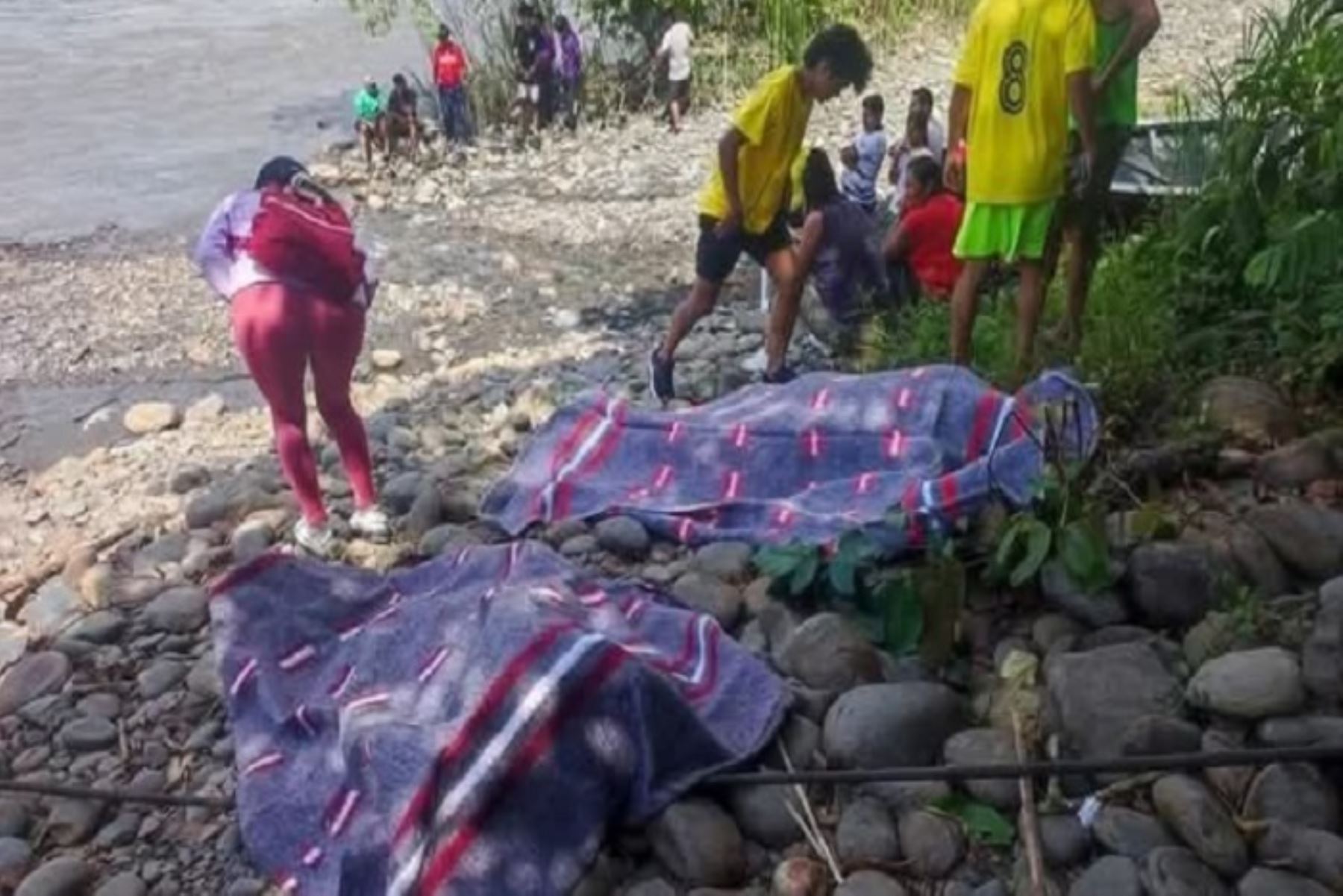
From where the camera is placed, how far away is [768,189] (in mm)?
6344

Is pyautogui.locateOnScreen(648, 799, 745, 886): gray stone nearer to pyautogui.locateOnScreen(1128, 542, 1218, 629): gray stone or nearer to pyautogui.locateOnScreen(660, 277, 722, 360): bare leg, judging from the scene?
pyautogui.locateOnScreen(1128, 542, 1218, 629): gray stone

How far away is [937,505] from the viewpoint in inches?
160

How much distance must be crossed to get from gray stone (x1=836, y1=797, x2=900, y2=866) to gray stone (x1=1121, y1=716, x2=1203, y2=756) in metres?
0.49

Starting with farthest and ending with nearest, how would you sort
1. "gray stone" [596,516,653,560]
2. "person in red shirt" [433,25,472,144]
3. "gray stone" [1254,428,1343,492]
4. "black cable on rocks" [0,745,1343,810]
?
"person in red shirt" [433,25,472,144] < "gray stone" [596,516,653,560] < "gray stone" [1254,428,1343,492] < "black cable on rocks" [0,745,1343,810]

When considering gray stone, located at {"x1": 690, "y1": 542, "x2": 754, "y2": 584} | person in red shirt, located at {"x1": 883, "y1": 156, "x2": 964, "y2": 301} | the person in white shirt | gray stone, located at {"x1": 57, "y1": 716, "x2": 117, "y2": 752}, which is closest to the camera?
gray stone, located at {"x1": 57, "y1": 716, "x2": 117, "y2": 752}

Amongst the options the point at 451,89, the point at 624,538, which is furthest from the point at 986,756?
the point at 451,89

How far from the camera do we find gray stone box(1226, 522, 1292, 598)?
376 cm

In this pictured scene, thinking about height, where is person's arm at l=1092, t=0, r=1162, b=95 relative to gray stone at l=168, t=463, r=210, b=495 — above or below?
above

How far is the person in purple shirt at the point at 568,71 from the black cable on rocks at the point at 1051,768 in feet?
40.8

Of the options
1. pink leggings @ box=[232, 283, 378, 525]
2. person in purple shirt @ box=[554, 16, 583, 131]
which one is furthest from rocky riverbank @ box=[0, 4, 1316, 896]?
person in purple shirt @ box=[554, 16, 583, 131]

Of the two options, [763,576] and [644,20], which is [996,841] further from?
[644,20]

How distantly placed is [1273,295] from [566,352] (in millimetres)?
4046

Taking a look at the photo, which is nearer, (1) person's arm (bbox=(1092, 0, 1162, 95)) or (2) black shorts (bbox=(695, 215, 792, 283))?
(1) person's arm (bbox=(1092, 0, 1162, 95))

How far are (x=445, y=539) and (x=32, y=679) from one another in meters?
1.22
